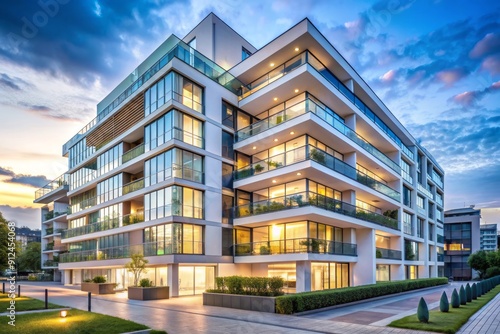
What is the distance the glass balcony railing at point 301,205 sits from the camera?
25.8 metres

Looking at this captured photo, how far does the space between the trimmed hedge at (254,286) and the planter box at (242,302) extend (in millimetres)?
547

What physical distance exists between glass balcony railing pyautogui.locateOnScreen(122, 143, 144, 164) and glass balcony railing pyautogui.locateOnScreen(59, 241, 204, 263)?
7.56 m

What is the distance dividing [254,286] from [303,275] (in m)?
7.04

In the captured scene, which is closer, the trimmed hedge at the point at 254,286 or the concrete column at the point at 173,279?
the trimmed hedge at the point at 254,286

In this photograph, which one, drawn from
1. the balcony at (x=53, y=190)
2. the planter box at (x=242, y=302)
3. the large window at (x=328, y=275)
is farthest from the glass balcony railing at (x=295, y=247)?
the balcony at (x=53, y=190)

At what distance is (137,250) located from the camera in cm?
A: 2944

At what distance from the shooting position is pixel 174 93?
27219 mm

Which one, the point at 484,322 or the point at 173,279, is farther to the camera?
the point at 173,279

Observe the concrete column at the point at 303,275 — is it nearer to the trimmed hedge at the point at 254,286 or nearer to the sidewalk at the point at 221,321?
the trimmed hedge at the point at 254,286

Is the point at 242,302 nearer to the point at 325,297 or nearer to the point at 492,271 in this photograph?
the point at 325,297

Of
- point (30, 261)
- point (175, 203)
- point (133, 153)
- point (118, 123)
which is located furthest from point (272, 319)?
point (30, 261)

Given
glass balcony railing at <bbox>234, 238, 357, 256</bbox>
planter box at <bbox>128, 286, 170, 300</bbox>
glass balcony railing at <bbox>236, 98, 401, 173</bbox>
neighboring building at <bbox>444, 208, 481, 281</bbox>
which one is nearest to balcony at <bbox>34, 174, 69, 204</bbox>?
planter box at <bbox>128, 286, 170, 300</bbox>

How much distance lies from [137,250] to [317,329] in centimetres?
1952

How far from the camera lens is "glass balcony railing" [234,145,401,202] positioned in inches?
1044
